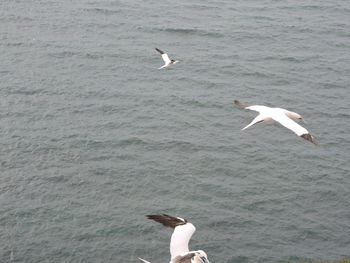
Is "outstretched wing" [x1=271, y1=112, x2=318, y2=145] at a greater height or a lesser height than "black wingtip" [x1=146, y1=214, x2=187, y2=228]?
greater

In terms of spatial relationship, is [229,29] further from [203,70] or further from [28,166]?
[28,166]

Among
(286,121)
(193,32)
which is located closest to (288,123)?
(286,121)

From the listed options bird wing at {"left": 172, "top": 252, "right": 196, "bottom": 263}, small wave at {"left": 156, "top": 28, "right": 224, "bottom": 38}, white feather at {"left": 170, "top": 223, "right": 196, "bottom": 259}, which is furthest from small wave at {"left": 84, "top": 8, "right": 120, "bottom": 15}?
bird wing at {"left": 172, "top": 252, "right": 196, "bottom": 263}

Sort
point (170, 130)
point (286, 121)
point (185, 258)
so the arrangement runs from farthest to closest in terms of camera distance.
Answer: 1. point (170, 130)
2. point (286, 121)
3. point (185, 258)

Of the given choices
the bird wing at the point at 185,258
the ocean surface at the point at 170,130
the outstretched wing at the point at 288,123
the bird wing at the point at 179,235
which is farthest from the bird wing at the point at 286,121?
the ocean surface at the point at 170,130

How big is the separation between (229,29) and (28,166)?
35.3m

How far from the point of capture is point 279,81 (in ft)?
216

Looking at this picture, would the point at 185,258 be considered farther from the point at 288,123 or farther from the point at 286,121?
the point at 286,121

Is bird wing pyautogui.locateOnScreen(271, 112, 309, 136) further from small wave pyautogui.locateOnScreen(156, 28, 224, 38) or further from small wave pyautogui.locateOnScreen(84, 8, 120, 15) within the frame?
small wave pyautogui.locateOnScreen(84, 8, 120, 15)

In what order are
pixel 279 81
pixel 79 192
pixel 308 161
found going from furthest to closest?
pixel 279 81 → pixel 308 161 → pixel 79 192

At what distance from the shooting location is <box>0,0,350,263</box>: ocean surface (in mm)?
43844

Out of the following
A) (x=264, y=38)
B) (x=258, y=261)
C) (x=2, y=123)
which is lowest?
(x=258, y=261)

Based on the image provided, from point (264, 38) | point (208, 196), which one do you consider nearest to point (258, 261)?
point (208, 196)

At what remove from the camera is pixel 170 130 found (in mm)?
56594
